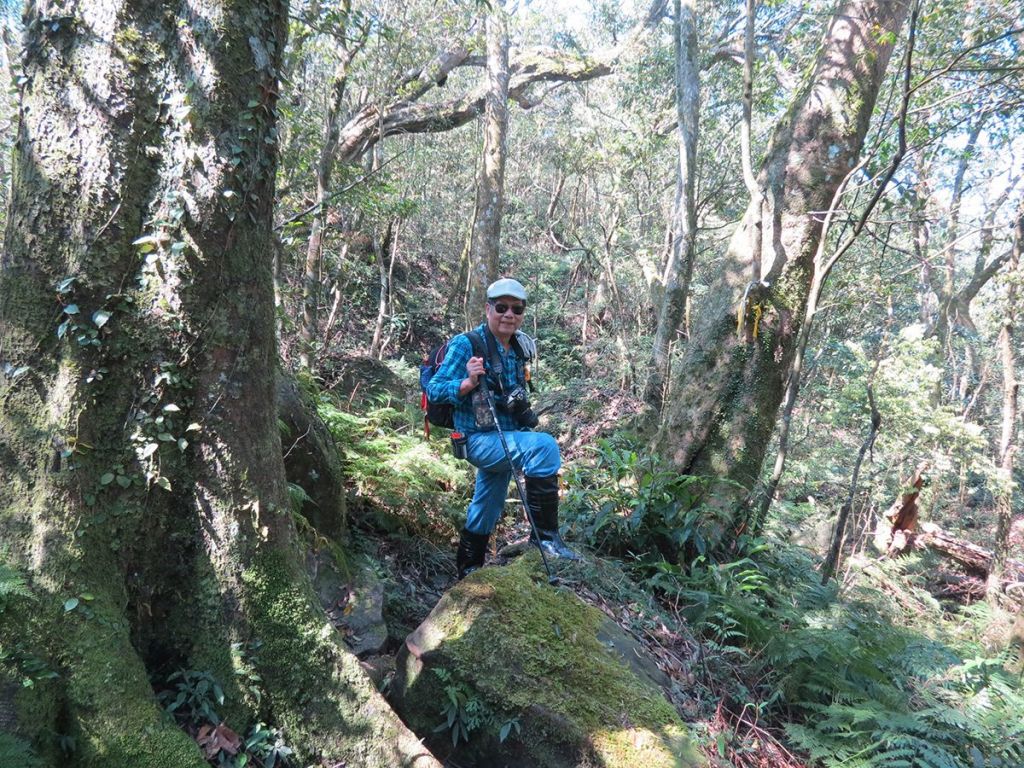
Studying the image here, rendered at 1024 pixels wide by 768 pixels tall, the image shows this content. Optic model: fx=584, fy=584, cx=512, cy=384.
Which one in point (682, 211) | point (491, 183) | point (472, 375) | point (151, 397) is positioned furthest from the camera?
point (682, 211)

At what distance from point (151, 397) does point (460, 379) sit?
2.10 m

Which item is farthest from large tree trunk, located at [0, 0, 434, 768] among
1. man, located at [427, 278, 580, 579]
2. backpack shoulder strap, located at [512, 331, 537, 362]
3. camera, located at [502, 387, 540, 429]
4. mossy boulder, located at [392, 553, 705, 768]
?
backpack shoulder strap, located at [512, 331, 537, 362]

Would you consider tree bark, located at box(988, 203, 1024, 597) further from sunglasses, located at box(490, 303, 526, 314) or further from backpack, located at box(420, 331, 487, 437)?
backpack, located at box(420, 331, 487, 437)

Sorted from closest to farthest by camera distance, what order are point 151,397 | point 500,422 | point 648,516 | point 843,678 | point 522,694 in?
1. point 151,397
2. point 522,694
3. point 843,678
4. point 500,422
5. point 648,516

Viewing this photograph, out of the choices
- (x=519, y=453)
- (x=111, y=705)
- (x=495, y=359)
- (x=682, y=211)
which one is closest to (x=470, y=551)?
(x=519, y=453)

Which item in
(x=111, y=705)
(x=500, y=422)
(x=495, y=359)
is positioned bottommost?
(x=111, y=705)

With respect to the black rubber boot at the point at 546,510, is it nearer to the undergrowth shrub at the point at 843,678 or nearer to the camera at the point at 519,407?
the camera at the point at 519,407

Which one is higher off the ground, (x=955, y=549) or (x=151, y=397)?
(x=151, y=397)

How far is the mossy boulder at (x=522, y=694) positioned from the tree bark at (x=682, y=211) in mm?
7165

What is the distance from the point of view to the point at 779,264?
617cm

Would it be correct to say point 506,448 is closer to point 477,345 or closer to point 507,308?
point 477,345

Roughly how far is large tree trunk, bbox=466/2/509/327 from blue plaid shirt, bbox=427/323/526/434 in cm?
560

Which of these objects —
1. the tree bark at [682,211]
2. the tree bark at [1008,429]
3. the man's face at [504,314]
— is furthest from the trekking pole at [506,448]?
the tree bark at [1008,429]

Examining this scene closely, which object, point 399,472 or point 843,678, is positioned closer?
point 843,678
